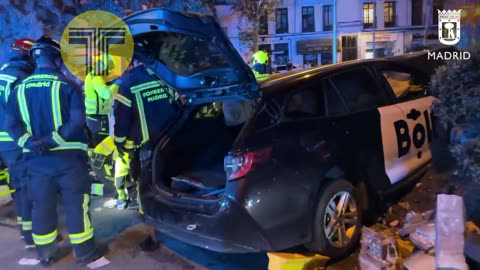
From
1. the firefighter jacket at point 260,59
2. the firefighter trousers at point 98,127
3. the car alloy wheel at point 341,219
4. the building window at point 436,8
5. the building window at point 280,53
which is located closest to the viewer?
the car alloy wheel at point 341,219

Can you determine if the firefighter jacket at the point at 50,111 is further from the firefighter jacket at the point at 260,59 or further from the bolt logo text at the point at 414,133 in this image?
the firefighter jacket at the point at 260,59

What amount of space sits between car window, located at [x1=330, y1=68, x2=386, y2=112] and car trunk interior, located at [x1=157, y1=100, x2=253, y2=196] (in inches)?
33.1

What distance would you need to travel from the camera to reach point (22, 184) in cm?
448

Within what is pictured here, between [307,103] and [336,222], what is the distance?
3.21ft

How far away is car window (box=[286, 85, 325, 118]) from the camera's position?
11.3 ft

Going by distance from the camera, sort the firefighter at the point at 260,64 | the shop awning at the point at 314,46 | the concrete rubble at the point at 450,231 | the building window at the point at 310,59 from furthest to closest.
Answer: the shop awning at the point at 314,46 < the building window at the point at 310,59 < the firefighter at the point at 260,64 < the concrete rubble at the point at 450,231

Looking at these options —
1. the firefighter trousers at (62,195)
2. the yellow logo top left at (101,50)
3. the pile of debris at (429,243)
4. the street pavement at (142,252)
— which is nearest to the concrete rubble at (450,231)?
the pile of debris at (429,243)

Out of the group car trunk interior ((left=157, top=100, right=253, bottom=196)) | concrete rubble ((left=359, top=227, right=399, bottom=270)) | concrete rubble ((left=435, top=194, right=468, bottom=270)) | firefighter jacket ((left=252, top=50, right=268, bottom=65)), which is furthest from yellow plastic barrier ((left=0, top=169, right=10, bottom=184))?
concrete rubble ((left=435, top=194, right=468, bottom=270))

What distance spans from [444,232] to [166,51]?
7.92ft

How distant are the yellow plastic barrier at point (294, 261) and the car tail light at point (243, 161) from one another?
0.71 metres

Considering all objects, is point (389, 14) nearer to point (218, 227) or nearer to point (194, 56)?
point (194, 56)

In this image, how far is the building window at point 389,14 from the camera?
1938cm

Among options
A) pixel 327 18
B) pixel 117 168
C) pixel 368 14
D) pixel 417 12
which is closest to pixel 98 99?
pixel 117 168

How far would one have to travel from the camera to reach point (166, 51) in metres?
3.60
